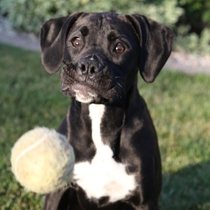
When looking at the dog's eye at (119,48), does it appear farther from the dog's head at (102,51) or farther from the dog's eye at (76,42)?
the dog's eye at (76,42)

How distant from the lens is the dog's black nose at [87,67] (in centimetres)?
270

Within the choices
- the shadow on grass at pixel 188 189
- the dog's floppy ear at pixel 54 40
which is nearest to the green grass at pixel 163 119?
the shadow on grass at pixel 188 189

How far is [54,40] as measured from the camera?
3227 millimetres

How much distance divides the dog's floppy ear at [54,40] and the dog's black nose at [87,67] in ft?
1.59

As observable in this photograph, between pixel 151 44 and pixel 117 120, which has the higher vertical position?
pixel 151 44

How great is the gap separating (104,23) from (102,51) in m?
0.21

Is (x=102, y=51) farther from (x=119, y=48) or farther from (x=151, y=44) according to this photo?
(x=151, y=44)

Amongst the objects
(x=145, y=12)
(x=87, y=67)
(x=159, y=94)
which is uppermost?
(x=87, y=67)

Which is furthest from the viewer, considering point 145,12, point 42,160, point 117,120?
point 145,12

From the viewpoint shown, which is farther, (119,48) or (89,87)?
(119,48)

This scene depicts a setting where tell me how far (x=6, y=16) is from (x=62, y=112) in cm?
701

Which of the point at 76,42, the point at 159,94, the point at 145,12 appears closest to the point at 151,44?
the point at 76,42

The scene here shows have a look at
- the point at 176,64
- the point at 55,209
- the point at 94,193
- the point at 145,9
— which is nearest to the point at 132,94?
the point at 94,193

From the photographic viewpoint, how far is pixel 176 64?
9688 mm
